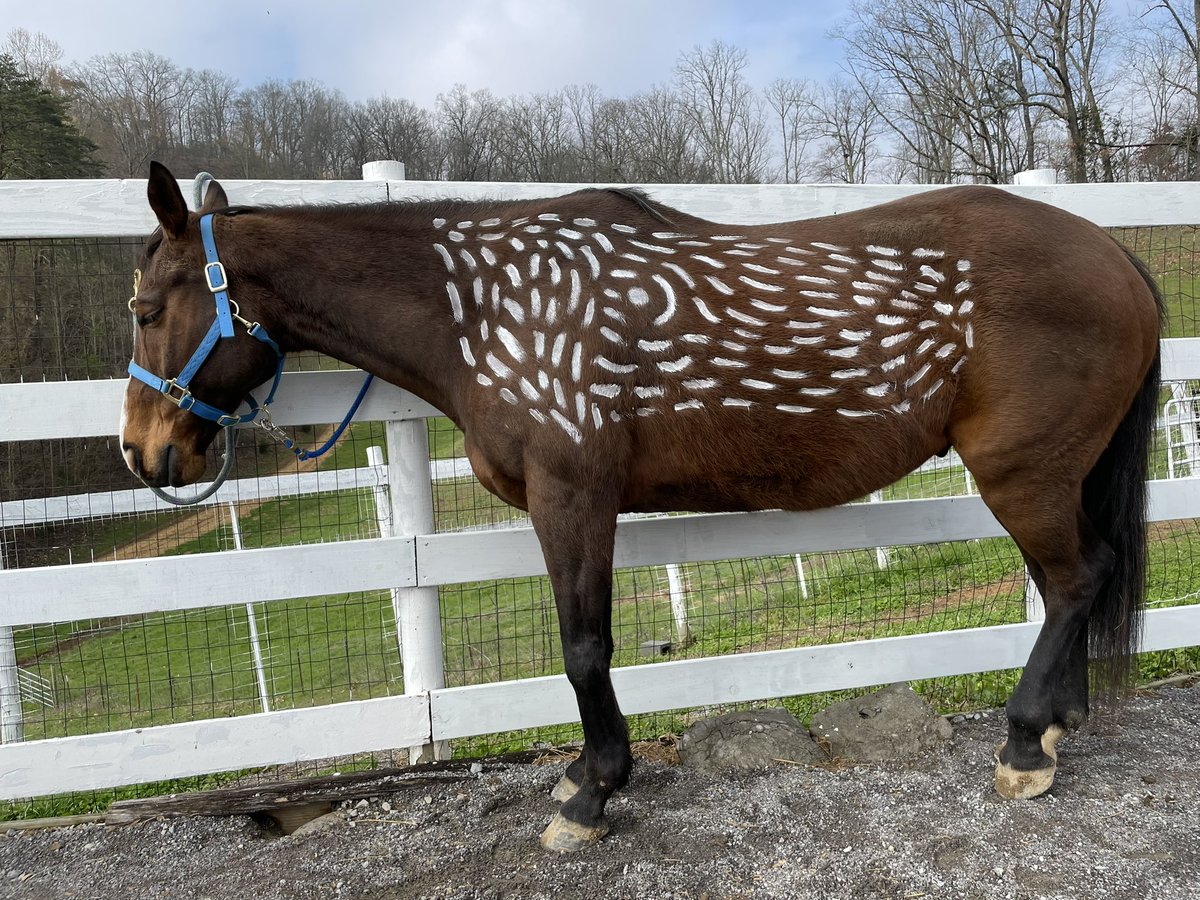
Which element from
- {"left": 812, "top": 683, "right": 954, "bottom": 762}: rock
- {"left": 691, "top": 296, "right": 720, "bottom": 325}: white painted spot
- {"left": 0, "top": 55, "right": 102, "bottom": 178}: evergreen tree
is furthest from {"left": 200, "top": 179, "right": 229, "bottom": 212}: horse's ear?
{"left": 0, "top": 55, "right": 102, "bottom": 178}: evergreen tree

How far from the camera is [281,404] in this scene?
284 cm

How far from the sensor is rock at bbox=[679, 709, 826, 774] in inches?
117

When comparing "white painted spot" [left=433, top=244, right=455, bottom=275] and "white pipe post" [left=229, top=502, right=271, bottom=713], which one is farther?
"white pipe post" [left=229, top=502, right=271, bottom=713]

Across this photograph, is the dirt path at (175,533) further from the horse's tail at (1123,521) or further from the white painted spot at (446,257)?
the horse's tail at (1123,521)

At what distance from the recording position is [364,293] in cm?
257

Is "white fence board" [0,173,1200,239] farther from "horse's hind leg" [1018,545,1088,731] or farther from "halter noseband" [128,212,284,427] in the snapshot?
"horse's hind leg" [1018,545,1088,731]

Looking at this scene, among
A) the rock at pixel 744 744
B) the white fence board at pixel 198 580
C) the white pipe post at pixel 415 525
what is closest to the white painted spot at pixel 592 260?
the white pipe post at pixel 415 525

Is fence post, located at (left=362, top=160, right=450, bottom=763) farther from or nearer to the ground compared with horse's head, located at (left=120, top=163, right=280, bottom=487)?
nearer to the ground

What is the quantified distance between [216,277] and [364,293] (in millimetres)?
451

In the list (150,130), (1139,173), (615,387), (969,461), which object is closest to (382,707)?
(615,387)

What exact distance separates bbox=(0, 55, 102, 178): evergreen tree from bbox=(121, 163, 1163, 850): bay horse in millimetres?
16866

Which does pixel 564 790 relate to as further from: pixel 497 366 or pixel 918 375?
pixel 918 375

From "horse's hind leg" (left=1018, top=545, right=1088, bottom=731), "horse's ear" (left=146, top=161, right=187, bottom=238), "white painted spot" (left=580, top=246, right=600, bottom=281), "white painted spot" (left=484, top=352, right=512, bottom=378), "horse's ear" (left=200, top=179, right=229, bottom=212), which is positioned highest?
"horse's ear" (left=200, top=179, right=229, bottom=212)

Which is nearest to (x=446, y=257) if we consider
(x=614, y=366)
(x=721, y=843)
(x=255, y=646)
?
(x=614, y=366)
